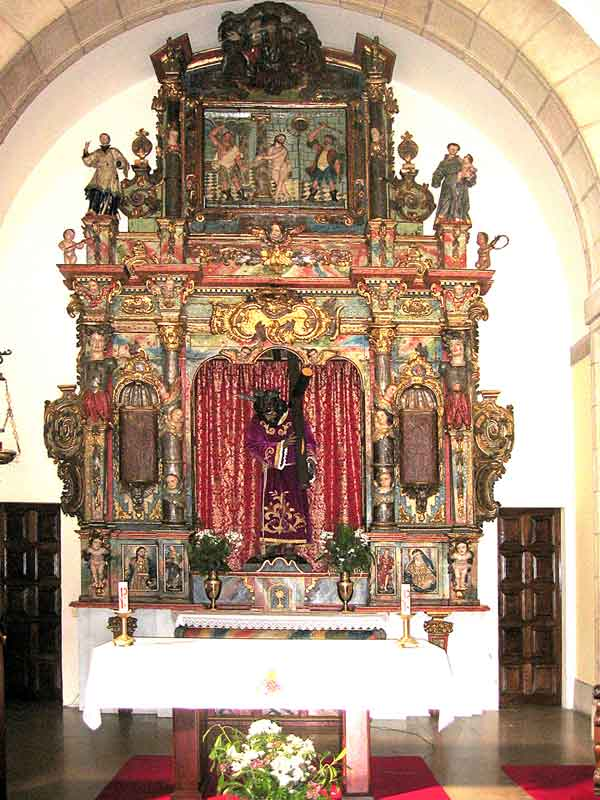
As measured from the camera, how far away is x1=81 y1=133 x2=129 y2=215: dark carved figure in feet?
40.4

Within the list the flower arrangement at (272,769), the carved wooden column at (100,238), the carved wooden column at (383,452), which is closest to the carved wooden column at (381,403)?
the carved wooden column at (383,452)

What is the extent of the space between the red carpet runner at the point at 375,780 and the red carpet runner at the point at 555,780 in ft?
2.32

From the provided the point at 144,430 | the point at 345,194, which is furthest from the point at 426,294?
the point at 144,430

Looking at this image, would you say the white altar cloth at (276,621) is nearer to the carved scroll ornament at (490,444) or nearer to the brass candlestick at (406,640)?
the carved scroll ornament at (490,444)

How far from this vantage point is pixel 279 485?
12.3 m

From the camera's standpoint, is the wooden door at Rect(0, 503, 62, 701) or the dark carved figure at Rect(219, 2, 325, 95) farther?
the wooden door at Rect(0, 503, 62, 701)

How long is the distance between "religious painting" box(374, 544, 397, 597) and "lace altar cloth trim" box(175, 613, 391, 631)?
0.44 m

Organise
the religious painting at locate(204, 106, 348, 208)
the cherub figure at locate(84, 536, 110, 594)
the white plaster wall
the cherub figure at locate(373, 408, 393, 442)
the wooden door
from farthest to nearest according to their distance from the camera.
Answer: the religious painting at locate(204, 106, 348, 208) < the wooden door < the white plaster wall < the cherub figure at locate(373, 408, 393, 442) < the cherub figure at locate(84, 536, 110, 594)

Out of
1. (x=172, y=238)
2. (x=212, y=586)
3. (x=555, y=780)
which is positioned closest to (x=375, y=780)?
(x=555, y=780)

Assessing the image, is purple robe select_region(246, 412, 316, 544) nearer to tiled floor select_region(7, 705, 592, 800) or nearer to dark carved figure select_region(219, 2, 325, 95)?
tiled floor select_region(7, 705, 592, 800)

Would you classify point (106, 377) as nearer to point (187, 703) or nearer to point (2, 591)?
point (2, 591)

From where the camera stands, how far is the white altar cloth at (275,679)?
7.78 meters

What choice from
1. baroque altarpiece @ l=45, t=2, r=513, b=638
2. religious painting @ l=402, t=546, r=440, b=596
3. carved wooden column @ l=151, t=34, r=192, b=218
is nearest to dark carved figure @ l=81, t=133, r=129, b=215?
baroque altarpiece @ l=45, t=2, r=513, b=638

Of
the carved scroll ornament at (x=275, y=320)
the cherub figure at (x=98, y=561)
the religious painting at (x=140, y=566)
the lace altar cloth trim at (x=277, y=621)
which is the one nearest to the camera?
the lace altar cloth trim at (x=277, y=621)
